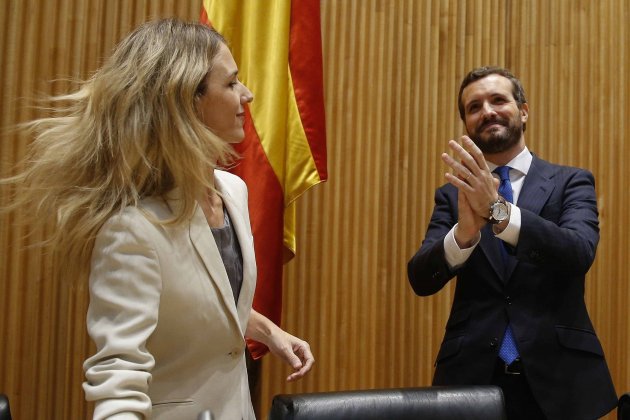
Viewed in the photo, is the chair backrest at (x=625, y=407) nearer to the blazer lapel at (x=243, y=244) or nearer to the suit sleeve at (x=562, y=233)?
the suit sleeve at (x=562, y=233)

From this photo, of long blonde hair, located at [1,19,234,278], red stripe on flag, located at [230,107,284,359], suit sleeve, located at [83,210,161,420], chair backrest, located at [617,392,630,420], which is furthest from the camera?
red stripe on flag, located at [230,107,284,359]

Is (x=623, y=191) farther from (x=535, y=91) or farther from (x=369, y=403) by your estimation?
(x=369, y=403)

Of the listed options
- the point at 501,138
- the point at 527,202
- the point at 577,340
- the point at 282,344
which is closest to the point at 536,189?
the point at 527,202

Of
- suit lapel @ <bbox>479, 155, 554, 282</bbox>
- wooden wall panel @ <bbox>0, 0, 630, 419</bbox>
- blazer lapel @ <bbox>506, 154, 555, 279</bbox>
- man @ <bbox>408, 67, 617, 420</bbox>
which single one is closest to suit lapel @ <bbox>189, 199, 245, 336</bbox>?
man @ <bbox>408, 67, 617, 420</bbox>

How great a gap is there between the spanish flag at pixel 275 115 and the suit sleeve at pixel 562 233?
85cm

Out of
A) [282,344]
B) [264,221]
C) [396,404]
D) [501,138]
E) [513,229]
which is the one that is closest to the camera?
[396,404]

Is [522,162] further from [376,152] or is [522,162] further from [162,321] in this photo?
[162,321]

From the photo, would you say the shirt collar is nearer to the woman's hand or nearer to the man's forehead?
the man's forehead

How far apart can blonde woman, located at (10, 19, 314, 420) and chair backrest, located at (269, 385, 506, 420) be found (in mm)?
153

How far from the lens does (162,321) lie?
127 centimetres

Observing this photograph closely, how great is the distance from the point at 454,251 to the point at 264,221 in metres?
0.79

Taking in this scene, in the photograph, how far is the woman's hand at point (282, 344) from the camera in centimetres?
159

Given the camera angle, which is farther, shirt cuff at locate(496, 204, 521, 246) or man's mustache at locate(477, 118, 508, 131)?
man's mustache at locate(477, 118, 508, 131)

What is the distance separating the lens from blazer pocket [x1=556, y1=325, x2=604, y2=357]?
191 cm
